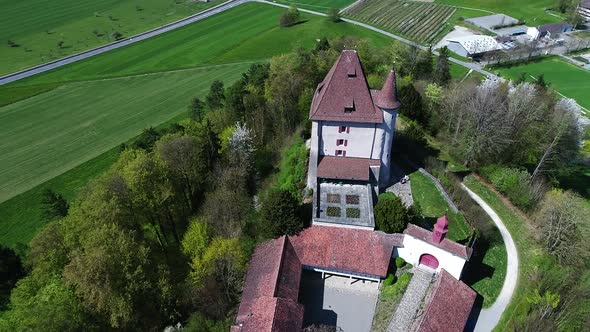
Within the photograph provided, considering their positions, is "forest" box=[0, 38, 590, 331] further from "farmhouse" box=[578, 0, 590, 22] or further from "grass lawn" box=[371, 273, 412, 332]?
"farmhouse" box=[578, 0, 590, 22]

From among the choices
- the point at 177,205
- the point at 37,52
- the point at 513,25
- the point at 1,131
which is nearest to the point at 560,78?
the point at 513,25

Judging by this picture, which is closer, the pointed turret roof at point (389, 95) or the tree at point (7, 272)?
the tree at point (7, 272)

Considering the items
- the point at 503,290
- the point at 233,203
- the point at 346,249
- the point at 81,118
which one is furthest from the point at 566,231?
the point at 81,118

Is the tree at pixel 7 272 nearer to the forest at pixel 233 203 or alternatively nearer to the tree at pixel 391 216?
the forest at pixel 233 203

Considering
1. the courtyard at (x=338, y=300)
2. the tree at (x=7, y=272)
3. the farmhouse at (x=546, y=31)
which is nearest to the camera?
the courtyard at (x=338, y=300)

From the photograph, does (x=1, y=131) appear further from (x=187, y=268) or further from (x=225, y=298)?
(x=225, y=298)

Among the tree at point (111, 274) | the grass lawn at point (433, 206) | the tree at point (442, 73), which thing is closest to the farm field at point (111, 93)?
the tree at point (111, 274)
